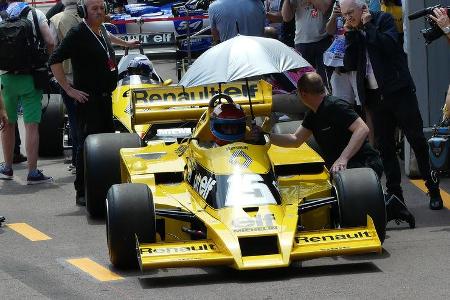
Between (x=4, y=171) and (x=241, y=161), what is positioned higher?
(x=241, y=161)

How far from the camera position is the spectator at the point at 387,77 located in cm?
1132

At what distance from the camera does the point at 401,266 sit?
31.0 feet

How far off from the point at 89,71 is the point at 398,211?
320 cm

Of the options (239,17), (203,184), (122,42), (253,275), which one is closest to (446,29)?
(203,184)

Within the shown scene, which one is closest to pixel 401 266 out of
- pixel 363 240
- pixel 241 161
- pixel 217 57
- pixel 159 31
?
pixel 363 240

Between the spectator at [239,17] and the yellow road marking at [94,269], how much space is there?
5.30 metres

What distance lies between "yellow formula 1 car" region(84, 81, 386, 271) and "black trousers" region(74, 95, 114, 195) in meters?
1.85

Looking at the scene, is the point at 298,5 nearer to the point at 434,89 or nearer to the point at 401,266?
the point at 434,89

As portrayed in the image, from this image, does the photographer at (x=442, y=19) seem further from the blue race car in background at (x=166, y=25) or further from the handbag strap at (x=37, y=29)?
the blue race car in background at (x=166, y=25)

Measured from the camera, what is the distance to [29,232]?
38.1ft

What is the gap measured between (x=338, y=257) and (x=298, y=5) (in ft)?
20.4

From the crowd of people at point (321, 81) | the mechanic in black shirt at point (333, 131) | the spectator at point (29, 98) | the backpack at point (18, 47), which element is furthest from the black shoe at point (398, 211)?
the backpack at point (18, 47)

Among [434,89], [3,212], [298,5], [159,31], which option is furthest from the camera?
[159,31]

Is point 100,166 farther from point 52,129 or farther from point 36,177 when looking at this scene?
point 52,129
